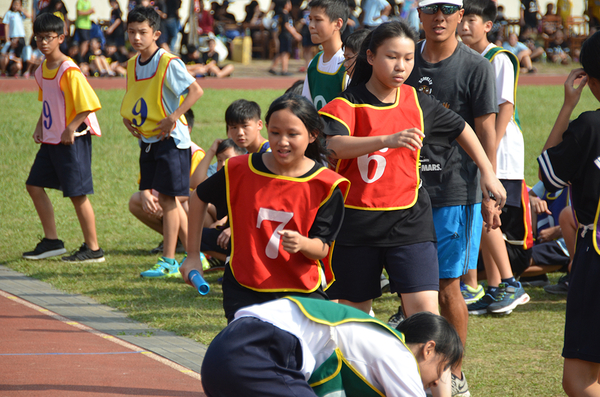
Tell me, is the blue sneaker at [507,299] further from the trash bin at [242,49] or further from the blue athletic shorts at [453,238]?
the trash bin at [242,49]

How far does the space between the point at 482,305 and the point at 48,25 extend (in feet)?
14.8

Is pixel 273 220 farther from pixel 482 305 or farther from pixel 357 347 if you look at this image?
pixel 482 305

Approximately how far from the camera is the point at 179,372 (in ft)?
→ 13.4

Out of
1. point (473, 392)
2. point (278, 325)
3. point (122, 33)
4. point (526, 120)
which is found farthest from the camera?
point (122, 33)

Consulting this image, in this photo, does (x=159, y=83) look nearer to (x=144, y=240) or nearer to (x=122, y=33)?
(x=144, y=240)

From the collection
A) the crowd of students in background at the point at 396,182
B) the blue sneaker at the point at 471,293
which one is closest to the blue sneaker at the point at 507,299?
the crowd of students in background at the point at 396,182

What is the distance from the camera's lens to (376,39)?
3490mm

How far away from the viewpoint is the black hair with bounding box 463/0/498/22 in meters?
5.30

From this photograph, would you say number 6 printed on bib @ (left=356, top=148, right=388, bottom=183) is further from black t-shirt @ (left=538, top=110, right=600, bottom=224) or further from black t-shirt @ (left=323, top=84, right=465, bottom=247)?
black t-shirt @ (left=538, top=110, right=600, bottom=224)

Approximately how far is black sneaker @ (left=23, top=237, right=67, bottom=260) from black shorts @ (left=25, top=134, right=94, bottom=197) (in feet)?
1.75

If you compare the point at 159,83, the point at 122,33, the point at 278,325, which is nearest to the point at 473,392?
the point at 278,325

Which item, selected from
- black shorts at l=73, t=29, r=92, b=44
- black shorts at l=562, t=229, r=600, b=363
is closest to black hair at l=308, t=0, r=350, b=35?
black shorts at l=562, t=229, r=600, b=363

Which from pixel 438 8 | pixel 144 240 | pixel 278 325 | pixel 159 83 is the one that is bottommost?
pixel 144 240

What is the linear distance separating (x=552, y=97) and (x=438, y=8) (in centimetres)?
1333
